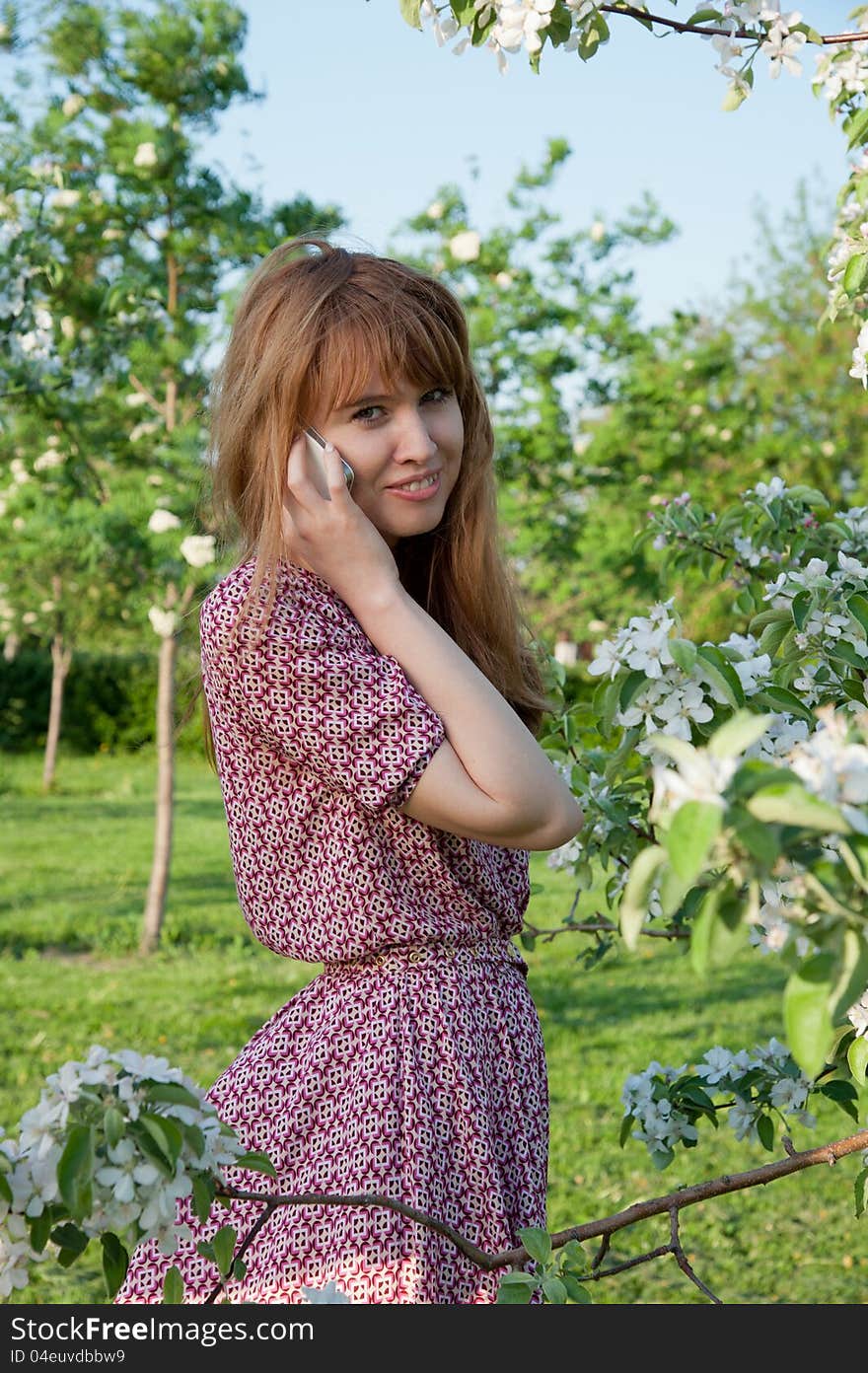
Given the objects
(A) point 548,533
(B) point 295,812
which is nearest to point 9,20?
(A) point 548,533

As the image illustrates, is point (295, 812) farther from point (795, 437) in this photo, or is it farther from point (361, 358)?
point (795, 437)

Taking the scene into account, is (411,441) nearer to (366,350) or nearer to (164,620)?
(366,350)

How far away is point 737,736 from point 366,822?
32.2 inches

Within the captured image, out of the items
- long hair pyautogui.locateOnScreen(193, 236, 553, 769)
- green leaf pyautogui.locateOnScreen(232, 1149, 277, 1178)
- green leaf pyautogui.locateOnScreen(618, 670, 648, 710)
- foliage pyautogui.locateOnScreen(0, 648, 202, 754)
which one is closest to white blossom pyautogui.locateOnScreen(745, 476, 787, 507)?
long hair pyautogui.locateOnScreen(193, 236, 553, 769)

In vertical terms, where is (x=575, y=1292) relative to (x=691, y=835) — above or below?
below

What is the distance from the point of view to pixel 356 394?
5.55 ft

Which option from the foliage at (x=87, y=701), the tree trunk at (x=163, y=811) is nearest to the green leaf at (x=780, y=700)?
the tree trunk at (x=163, y=811)

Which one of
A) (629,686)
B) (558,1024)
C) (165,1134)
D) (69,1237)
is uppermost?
(629,686)

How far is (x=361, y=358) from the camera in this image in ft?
5.54

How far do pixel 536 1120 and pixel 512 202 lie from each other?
27.8 ft

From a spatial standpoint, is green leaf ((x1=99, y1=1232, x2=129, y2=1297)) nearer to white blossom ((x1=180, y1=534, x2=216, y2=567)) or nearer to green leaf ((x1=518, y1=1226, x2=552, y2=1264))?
green leaf ((x1=518, y1=1226, x2=552, y2=1264))

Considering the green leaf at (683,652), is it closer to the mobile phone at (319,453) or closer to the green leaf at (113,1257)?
the mobile phone at (319,453)

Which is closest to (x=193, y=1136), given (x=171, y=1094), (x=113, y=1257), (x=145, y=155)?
(x=171, y=1094)
